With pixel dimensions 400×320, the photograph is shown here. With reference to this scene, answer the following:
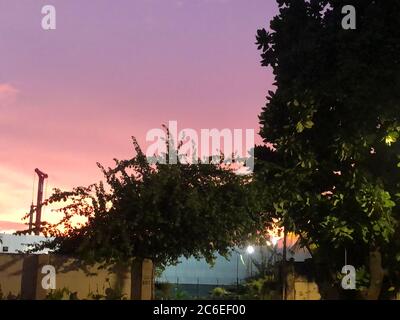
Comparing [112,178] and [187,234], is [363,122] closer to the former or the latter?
[187,234]

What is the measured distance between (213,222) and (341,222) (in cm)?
419

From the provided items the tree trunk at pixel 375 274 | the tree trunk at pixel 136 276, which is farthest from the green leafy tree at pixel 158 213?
the tree trunk at pixel 375 274

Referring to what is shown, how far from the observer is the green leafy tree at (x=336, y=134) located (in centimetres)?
1692

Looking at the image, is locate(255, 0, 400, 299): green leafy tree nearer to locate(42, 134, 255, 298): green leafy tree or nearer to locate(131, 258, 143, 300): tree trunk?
locate(42, 134, 255, 298): green leafy tree

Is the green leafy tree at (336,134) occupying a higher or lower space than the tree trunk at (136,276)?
higher

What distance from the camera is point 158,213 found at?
1686 cm

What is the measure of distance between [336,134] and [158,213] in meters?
6.36

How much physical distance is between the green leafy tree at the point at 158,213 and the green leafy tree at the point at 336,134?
69.6 inches

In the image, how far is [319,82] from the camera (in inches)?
696

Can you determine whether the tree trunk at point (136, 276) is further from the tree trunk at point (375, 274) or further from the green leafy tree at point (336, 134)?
the tree trunk at point (375, 274)

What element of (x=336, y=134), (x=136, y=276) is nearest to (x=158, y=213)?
(x=136, y=276)

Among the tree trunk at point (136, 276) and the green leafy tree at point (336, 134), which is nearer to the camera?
the green leafy tree at point (336, 134)

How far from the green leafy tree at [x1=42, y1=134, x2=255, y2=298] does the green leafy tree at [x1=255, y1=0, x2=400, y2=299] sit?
1.77m
